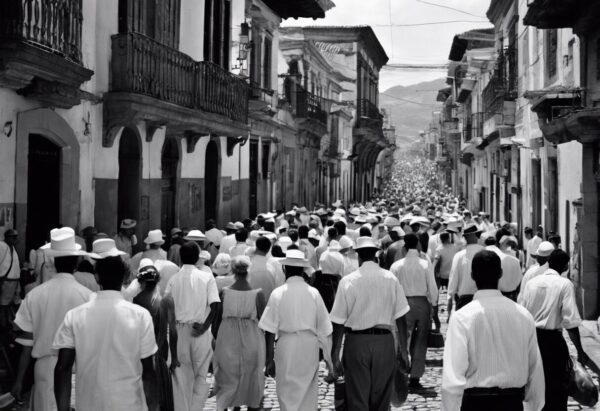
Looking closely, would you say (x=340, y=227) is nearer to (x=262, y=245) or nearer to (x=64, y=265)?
(x=262, y=245)

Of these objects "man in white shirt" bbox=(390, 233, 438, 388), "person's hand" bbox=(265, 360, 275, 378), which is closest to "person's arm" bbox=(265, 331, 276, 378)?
"person's hand" bbox=(265, 360, 275, 378)

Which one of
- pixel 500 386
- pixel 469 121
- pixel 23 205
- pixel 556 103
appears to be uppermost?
pixel 469 121

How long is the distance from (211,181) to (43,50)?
1041 centimetres

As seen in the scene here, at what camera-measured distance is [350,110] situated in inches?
1777

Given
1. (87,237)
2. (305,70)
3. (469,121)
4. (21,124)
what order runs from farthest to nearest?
(469,121) → (305,70) → (87,237) → (21,124)

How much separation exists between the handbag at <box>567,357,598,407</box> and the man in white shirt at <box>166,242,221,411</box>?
3043 mm

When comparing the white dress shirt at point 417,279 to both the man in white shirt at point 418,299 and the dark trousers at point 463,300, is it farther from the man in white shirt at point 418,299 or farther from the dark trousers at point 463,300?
the dark trousers at point 463,300

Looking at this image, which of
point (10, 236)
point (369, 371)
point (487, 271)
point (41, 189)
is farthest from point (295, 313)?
point (41, 189)

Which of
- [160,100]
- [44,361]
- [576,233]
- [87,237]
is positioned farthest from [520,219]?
[44,361]

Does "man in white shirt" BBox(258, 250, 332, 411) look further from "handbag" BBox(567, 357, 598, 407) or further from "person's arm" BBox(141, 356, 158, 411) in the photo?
"handbag" BBox(567, 357, 598, 407)

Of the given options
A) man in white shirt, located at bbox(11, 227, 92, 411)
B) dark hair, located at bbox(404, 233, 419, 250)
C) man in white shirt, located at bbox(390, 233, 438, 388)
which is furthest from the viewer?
dark hair, located at bbox(404, 233, 419, 250)

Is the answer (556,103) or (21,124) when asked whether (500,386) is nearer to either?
(21,124)

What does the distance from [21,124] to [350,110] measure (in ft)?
117

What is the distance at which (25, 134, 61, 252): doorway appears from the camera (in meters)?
11.1
